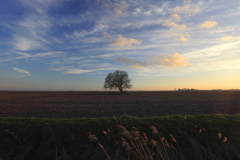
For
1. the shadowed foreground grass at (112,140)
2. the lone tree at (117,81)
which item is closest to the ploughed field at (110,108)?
the shadowed foreground grass at (112,140)

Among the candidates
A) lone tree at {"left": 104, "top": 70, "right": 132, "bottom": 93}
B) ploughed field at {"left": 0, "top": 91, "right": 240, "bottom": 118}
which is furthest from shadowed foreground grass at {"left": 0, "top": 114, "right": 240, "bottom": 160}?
lone tree at {"left": 104, "top": 70, "right": 132, "bottom": 93}

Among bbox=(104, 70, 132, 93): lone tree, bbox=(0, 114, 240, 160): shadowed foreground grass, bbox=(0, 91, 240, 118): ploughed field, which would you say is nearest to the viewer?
bbox=(0, 114, 240, 160): shadowed foreground grass

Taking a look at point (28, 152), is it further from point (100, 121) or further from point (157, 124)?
point (157, 124)

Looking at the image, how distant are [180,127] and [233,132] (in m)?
3.03

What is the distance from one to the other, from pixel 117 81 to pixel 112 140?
6826 cm

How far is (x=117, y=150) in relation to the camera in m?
6.86

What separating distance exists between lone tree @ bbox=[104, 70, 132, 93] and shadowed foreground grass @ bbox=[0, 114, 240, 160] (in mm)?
66353

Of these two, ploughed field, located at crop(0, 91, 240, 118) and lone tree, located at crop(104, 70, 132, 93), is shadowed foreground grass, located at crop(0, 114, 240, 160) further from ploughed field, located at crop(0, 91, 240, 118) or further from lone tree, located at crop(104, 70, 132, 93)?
lone tree, located at crop(104, 70, 132, 93)

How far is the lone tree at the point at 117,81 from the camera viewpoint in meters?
75.5

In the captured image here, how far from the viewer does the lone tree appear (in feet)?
248

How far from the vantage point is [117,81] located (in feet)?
249

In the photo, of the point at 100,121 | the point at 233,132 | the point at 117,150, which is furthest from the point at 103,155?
the point at 233,132

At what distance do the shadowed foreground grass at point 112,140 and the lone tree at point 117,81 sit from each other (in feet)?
218

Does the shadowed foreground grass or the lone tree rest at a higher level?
→ the lone tree
